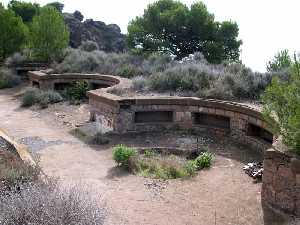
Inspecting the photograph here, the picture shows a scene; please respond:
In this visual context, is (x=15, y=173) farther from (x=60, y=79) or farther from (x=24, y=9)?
(x=24, y=9)

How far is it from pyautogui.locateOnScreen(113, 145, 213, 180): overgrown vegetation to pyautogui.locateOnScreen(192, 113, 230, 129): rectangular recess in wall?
181 cm

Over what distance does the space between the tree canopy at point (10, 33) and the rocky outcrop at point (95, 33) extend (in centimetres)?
1032

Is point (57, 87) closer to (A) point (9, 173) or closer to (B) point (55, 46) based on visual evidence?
(B) point (55, 46)

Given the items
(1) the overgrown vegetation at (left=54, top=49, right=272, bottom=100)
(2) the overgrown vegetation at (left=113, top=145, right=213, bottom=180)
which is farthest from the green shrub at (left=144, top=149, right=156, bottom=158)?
(1) the overgrown vegetation at (left=54, top=49, right=272, bottom=100)

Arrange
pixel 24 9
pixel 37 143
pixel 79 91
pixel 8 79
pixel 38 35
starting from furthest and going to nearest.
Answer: pixel 24 9, pixel 38 35, pixel 8 79, pixel 79 91, pixel 37 143

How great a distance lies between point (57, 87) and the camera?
16.0 metres

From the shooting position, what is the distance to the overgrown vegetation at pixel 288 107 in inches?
225

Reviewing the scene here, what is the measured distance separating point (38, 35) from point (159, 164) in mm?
13512

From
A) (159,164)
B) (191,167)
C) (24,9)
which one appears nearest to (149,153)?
(159,164)

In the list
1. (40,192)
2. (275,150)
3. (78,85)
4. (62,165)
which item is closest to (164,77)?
(78,85)

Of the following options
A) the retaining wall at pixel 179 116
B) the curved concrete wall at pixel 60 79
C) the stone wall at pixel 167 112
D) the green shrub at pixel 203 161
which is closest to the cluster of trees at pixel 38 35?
the curved concrete wall at pixel 60 79

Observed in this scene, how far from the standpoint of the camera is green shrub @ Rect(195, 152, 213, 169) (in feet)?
26.7

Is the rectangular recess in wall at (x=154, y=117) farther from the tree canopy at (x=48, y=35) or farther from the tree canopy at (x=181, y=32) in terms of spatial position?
the tree canopy at (x=181, y=32)

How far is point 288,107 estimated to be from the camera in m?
5.98
